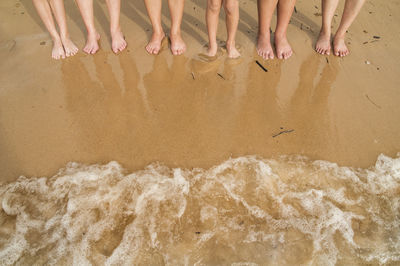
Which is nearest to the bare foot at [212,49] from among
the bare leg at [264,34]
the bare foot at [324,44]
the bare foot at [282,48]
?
the bare leg at [264,34]

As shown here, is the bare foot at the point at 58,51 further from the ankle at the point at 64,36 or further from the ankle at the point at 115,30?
the ankle at the point at 115,30

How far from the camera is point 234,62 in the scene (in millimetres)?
2934

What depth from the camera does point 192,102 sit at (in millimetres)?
2635

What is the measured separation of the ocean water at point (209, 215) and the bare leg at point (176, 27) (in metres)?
1.38

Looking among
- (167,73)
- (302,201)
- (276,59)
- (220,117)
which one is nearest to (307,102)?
(276,59)

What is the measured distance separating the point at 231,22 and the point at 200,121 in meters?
1.01

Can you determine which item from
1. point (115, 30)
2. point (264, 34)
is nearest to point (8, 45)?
point (115, 30)

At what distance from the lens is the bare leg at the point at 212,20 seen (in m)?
Result: 2.58

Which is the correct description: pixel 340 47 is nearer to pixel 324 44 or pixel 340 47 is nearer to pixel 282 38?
pixel 324 44

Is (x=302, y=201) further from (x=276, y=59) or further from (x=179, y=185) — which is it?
(x=276, y=59)

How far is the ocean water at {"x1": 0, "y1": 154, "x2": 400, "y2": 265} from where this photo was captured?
1834 mm

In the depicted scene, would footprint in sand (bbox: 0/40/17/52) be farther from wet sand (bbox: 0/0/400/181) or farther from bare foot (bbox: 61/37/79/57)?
bare foot (bbox: 61/37/79/57)

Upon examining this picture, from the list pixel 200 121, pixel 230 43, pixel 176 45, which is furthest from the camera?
pixel 176 45

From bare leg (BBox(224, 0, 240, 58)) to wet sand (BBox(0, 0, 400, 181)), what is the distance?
12 centimetres
